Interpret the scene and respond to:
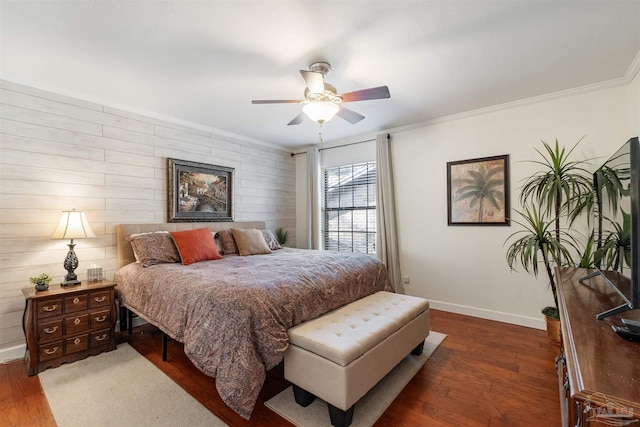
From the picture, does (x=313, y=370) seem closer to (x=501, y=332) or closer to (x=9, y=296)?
(x=501, y=332)

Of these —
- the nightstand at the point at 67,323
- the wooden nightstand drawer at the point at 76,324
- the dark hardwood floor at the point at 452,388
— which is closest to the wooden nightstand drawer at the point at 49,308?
the nightstand at the point at 67,323

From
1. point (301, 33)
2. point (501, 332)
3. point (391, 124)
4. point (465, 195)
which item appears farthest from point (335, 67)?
point (501, 332)

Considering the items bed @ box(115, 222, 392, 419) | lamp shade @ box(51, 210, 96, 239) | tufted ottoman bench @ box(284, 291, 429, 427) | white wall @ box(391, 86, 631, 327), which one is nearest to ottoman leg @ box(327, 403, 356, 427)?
tufted ottoman bench @ box(284, 291, 429, 427)

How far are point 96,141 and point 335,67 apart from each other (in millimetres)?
2678

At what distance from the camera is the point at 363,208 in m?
4.62

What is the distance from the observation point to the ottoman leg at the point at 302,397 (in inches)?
75.2

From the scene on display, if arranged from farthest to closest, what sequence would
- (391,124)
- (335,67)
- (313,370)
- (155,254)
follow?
(391,124)
(155,254)
(335,67)
(313,370)

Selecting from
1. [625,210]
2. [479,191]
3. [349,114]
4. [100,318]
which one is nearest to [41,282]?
[100,318]

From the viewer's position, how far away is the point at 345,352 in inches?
65.9

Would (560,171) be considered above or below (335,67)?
below

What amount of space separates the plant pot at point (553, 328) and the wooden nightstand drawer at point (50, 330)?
14.8 feet

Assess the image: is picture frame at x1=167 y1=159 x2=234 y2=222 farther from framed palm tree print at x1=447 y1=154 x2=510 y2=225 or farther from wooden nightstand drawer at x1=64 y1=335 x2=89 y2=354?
framed palm tree print at x1=447 y1=154 x2=510 y2=225

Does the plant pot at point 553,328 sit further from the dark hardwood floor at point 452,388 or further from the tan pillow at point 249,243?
the tan pillow at point 249,243

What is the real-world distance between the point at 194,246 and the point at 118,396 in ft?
4.81
